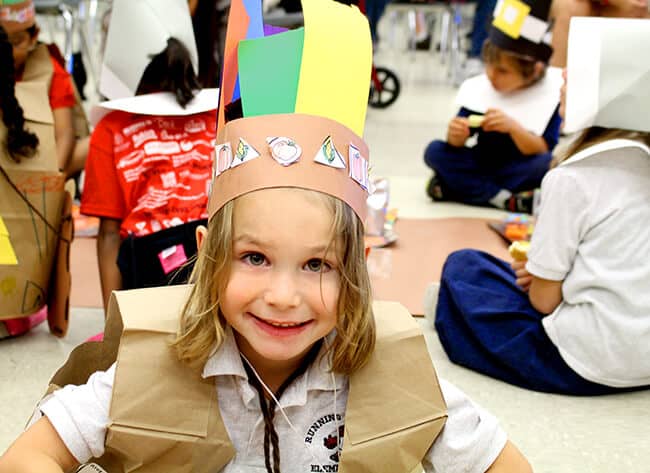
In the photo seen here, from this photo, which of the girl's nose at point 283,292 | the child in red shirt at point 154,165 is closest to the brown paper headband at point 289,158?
the girl's nose at point 283,292

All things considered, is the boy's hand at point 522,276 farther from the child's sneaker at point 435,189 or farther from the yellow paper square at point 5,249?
the child's sneaker at point 435,189

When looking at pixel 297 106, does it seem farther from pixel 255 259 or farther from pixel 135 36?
pixel 135 36

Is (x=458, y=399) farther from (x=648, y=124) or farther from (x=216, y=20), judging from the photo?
(x=216, y=20)

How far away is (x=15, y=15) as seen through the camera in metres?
2.03

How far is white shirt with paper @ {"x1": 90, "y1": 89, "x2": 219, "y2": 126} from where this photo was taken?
5.60ft

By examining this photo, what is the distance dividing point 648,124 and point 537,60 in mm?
1422

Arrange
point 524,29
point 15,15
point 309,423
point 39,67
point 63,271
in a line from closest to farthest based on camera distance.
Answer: point 309,423 < point 63,271 < point 15,15 < point 39,67 < point 524,29

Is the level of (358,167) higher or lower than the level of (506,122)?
higher

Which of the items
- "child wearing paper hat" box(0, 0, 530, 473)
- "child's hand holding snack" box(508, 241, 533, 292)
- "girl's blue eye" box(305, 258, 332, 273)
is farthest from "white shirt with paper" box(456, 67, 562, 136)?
"girl's blue eye" box(305, 258, 332, 273)

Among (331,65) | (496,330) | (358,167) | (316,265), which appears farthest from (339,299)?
(496,330)

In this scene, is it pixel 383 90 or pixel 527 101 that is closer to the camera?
pixel 527 101

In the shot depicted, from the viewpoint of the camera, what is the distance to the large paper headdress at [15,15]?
2.01 m

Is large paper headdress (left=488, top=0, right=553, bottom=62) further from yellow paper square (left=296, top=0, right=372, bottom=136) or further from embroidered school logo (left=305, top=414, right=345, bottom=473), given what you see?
embroidered school logo (left=305, top=414, right=345, bottom=473)

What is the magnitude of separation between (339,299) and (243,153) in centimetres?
21
